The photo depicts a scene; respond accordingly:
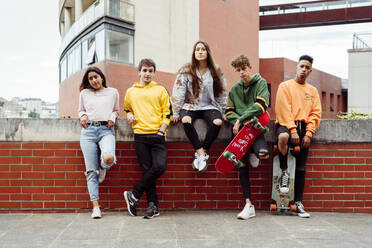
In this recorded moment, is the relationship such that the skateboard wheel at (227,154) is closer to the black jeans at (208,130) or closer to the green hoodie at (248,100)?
the black jeans at (208,130)

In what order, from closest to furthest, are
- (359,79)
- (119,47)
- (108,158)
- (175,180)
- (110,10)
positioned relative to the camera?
(108,158) < (175,180) < (110,10) < (119,47) < (359,79)

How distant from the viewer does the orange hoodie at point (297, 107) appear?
15.7ft

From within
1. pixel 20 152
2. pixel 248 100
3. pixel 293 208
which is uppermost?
pixel 248 100

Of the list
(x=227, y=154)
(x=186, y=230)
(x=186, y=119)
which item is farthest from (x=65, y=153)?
(x=227, y=154)

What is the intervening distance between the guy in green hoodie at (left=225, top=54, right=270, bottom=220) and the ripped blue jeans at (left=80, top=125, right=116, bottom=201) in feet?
5.12

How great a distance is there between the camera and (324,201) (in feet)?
17.0

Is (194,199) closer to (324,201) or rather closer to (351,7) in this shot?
(324,201)

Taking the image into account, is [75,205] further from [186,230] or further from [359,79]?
[359,79]

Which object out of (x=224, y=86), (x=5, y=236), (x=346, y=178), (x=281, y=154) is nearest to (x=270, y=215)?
(x=281, y=154)

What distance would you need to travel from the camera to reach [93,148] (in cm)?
480

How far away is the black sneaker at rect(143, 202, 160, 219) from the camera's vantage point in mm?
4719

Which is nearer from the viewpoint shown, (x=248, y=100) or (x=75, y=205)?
(x=248, y=100)

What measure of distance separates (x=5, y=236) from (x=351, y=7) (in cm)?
3134

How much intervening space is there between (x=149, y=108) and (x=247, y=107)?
1237 mm
